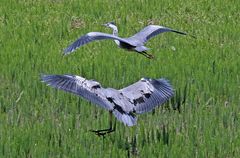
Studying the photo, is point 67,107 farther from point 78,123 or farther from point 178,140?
point 178,140

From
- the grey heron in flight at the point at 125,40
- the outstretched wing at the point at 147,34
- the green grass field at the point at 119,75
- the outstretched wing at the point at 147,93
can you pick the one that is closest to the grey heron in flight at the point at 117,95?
the outstretched wing at the point at 147,93

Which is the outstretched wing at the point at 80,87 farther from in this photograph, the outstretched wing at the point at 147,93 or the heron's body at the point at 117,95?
the outstretched wing at the point at 147,93

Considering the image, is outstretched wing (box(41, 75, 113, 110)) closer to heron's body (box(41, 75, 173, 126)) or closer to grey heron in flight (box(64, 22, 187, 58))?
heron's body (box(41, 75, 173, 126))

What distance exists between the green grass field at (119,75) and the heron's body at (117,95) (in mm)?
198

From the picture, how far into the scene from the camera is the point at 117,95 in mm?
4035

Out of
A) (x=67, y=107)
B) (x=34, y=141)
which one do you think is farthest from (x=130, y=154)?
(x=67, y=107)

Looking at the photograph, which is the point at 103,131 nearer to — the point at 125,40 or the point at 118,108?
the point at 118,108

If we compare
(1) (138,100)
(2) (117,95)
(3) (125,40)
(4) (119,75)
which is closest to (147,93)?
(1) (138,100)

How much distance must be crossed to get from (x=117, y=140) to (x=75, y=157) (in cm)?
39

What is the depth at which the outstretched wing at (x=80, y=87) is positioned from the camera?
3986 millimetres

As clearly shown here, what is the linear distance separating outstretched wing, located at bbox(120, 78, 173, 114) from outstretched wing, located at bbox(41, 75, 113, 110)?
0.58 ft

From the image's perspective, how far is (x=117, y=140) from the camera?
423 cm

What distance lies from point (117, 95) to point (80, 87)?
20 centimetres

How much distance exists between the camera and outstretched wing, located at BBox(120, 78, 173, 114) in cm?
413
